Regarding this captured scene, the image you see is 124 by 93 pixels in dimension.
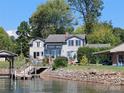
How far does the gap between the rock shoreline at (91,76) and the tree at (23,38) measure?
39366 millimetres

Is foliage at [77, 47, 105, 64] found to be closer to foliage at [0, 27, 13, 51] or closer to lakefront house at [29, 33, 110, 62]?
lakefront house at [29, 33, 110, 62]

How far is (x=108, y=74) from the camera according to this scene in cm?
7400

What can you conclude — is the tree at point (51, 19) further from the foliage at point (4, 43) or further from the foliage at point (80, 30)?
the foliage at point (4, 43)

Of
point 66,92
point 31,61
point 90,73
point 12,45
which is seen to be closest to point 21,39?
point 12,45

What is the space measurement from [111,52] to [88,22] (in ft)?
139

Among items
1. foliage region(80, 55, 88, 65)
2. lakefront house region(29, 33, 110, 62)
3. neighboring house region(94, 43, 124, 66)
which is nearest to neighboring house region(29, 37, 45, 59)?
lakefront house region(29, 33, 110, 62)

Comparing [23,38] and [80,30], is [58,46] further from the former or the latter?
[80,30]

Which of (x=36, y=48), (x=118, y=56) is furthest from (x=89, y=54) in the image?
(x=36, y=48)

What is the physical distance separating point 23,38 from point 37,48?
62.4 feet

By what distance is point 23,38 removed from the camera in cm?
13875

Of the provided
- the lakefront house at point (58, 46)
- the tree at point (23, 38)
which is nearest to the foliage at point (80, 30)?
the tree at point (23, 38)

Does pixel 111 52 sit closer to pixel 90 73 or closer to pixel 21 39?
pixel 90 73

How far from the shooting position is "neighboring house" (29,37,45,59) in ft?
395

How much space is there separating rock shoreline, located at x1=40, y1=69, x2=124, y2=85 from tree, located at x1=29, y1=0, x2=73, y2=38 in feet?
153
